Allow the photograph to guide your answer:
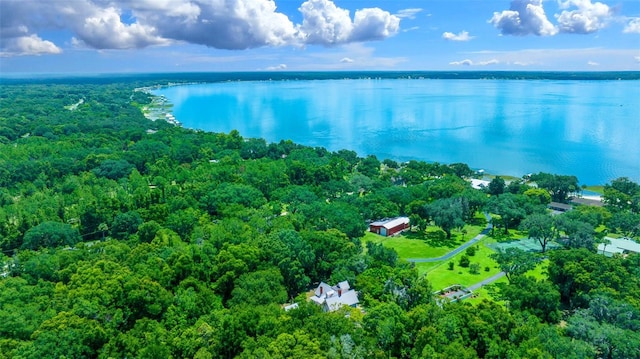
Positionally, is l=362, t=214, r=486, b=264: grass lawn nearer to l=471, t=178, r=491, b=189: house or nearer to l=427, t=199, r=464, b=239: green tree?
l=427, t=199, r=464, b=239: green tree

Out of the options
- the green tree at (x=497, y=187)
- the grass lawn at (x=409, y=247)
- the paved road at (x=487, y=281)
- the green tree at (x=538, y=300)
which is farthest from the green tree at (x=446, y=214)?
the green tree at (x=538, y=300)

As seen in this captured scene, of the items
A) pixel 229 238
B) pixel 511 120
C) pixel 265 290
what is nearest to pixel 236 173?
pixel 229 238

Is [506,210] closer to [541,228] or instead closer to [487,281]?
[541,228]

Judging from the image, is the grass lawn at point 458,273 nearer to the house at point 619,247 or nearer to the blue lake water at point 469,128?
the house at point 619,247

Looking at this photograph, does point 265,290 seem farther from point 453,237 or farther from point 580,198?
point 580,198

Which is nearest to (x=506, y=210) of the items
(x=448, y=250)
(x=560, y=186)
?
(x=448, y=250)

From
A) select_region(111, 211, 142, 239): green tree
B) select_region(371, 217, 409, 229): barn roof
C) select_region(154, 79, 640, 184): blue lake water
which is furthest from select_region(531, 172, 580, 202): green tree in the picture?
select_region(111, 211, 142, 239): green tree

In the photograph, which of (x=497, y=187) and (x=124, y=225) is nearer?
(x=124, y=225)

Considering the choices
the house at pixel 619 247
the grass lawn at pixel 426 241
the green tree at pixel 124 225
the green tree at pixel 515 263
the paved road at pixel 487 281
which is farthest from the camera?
the green tree at pixel 124 225
